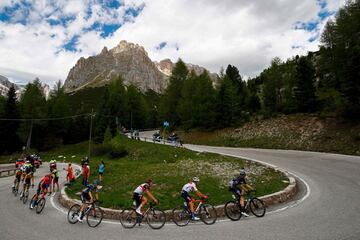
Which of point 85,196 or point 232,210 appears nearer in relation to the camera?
point 232,210

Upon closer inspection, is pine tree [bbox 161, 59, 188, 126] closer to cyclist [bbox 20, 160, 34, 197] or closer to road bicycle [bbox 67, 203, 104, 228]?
cyclist [bbox 20, 160, 34, 197]

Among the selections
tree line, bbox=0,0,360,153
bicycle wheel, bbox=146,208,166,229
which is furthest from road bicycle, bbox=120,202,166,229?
tree line, bbox=0,0,360,153

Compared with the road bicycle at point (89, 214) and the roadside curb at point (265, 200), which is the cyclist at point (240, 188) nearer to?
the roadside curb at point (265, 200)

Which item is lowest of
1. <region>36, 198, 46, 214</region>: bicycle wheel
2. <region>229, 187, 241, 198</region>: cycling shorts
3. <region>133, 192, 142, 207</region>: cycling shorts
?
<region>36, 198, 46, 214</region>: bicycle wheel

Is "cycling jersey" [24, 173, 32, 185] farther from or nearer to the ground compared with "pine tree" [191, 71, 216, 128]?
nearer to the ground

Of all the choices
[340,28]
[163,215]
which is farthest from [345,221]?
[340,28]

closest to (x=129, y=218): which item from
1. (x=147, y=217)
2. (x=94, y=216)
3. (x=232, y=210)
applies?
(x=147, y=217)

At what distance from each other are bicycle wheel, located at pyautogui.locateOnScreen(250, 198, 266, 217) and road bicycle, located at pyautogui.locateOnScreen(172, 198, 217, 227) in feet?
6.03

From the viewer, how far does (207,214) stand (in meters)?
9.88

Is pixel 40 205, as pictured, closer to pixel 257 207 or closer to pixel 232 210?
pixel 232 210

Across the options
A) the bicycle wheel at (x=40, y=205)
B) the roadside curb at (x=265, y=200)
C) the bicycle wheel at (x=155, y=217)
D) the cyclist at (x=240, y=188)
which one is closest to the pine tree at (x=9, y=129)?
the roadside curb at (x=265, y=200)

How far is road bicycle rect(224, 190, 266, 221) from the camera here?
396 inches

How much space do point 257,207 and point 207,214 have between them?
2.37m

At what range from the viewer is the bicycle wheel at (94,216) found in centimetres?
994
